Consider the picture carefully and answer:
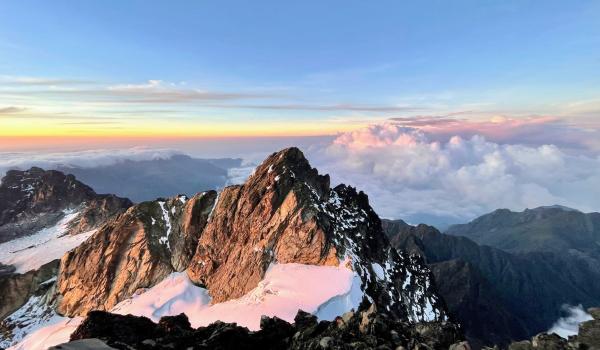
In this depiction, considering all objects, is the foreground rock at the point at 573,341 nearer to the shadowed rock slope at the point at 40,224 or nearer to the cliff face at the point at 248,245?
the cliff face at the point at 248,245

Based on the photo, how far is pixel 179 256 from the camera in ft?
282

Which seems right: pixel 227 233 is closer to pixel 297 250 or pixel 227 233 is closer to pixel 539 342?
pixel 297 250

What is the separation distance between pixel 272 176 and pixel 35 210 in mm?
171574

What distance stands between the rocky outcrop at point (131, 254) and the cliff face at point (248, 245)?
0.73ft

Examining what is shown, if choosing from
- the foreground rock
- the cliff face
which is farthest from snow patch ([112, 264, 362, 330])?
the foreground rock

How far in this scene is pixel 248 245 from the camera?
74.7 metres

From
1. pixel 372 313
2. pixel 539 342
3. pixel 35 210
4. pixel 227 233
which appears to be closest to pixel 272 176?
pixel 227 233

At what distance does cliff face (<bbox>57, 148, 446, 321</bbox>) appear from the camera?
227 feet

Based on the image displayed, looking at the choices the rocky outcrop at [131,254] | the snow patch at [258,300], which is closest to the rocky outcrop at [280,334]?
the snow patch at [258,300]

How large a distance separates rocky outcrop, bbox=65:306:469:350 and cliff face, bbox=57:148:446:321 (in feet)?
109

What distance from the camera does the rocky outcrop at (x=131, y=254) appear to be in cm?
8400

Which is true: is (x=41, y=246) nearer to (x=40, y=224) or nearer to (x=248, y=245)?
(x=40, y=224)

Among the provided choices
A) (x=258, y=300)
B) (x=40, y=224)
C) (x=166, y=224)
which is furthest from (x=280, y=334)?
(x=40, y=224)

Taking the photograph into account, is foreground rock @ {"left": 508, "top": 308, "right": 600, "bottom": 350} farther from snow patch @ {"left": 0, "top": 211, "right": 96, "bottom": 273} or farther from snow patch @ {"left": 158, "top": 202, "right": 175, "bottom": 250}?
snow patch @ {"left": 0, "top": 211, "right": 96, "bottom": 273}
